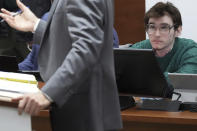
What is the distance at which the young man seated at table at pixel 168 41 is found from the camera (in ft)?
9.45

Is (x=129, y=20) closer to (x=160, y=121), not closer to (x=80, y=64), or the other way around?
(x=160, y=121)

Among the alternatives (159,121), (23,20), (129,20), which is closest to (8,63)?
→ (23,20)

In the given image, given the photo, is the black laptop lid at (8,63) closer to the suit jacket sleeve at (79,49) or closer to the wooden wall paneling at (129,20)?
the suit jacket sleeve at (79,49)

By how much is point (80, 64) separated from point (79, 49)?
0.15 feet

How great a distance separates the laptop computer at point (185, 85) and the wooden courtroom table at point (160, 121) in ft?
0.37

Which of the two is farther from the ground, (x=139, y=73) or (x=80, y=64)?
(x=80, y=64)

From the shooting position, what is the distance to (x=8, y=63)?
2.17 m

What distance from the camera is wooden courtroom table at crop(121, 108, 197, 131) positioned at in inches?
85.2

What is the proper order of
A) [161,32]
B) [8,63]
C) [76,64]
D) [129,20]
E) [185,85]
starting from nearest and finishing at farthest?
[76,64]
[8,63]
[185,85]
[161,32]
[129,20]

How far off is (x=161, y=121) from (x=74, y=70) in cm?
92

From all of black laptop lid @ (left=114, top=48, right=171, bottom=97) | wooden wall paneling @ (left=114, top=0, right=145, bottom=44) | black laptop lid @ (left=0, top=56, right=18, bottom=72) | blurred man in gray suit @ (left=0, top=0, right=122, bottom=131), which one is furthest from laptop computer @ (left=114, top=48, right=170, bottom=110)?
wooden wall paneling @ (left=114, top=0, right=145, bottom=44)

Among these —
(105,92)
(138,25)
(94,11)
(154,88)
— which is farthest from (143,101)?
(138,25)

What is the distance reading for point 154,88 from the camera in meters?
2.31

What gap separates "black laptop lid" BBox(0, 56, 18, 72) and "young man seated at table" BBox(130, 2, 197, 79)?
1039mm
